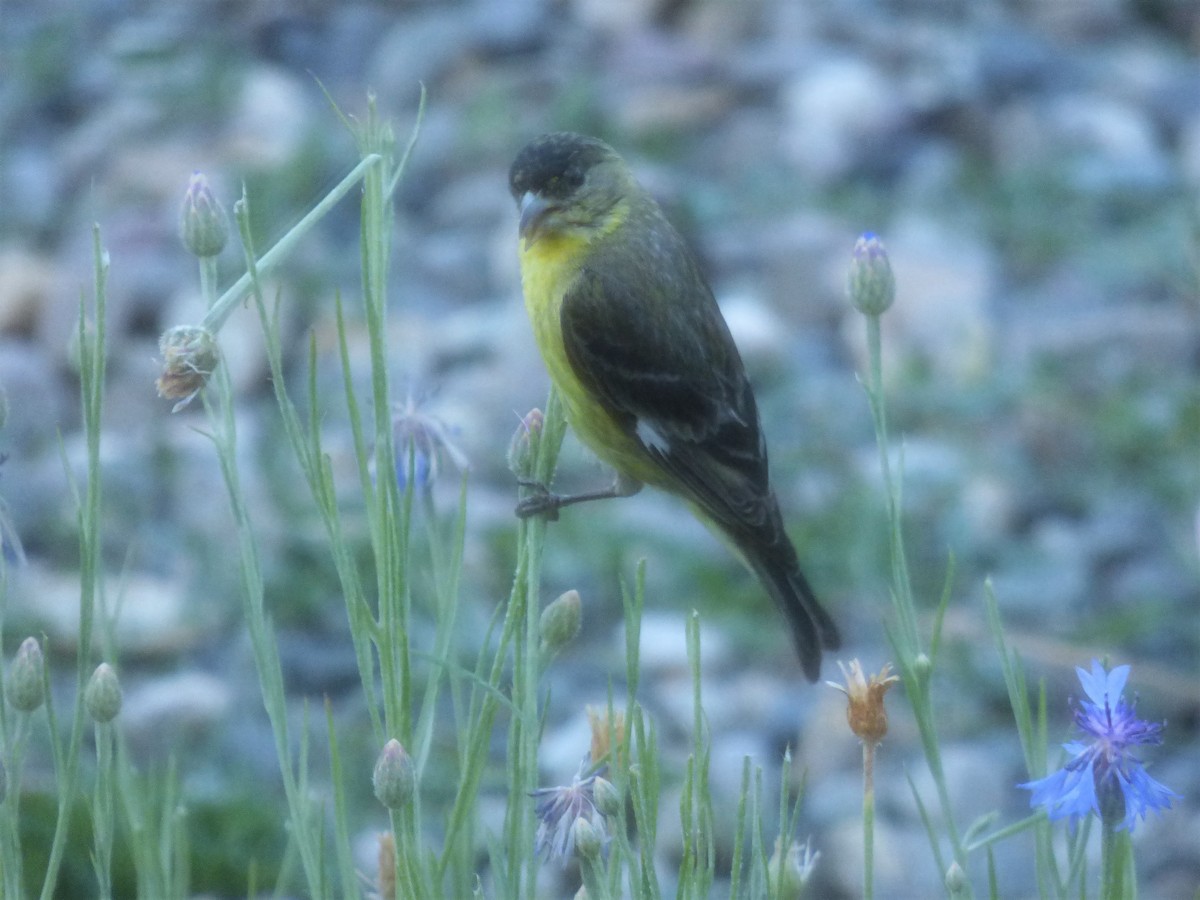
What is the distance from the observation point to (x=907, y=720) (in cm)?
378

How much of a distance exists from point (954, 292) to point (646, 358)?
2611 mm

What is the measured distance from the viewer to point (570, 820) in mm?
1552

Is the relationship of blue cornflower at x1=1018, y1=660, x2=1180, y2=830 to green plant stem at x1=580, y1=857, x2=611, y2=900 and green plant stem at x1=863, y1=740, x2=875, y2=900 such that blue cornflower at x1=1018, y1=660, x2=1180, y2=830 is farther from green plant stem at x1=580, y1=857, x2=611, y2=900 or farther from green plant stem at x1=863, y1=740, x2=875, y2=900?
green plant stem at x1=580, y1=857, x2=611, y2=900

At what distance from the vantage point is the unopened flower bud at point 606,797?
4.72ft

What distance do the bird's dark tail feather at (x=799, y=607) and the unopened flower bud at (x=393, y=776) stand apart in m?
1.15

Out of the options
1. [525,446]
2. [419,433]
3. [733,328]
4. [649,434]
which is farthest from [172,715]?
[525,446]

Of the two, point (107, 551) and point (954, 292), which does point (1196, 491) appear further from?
point (107, 551)

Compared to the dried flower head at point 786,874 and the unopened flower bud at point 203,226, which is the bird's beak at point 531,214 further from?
the dried flower head at point 786,874

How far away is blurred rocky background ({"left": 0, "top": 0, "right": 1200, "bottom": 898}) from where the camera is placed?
379 cm

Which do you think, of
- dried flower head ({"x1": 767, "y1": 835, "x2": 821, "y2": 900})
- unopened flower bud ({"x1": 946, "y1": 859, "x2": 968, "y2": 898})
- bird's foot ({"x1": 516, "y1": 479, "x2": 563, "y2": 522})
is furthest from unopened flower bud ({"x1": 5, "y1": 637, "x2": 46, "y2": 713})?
unopened flower bud ({"x1": 946, "y1": 859, "x2": 968, "y2": 898})

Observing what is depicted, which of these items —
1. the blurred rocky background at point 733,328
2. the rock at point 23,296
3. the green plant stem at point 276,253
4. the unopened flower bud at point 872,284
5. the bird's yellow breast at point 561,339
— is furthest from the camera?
the rock at point 23,296

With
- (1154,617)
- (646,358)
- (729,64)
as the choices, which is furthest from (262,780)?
(729,64)

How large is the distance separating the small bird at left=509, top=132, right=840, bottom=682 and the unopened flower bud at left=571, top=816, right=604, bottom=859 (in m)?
1.24

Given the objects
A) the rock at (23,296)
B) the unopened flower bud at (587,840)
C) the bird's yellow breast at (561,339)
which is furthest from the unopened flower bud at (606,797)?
the rock at (23,296)
